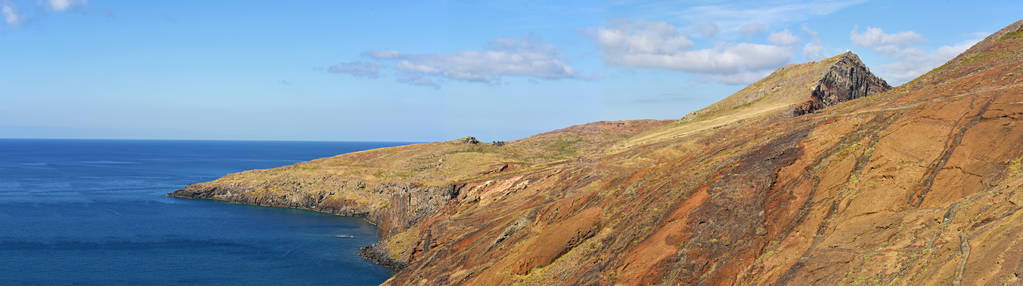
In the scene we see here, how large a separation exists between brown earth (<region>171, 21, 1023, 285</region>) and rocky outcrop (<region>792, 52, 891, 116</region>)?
27.4 feet

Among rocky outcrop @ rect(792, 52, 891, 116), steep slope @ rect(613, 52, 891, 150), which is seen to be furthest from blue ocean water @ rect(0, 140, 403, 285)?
rocky outcrop @ rect(792, 52, 891, 116)

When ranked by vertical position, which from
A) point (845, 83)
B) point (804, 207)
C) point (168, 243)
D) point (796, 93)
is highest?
point (845, 83)

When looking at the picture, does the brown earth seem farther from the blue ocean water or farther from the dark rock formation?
the dark rock formation

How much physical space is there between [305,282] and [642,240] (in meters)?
46.2

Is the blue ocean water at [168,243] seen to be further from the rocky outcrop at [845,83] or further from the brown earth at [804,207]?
the rocky outcrop at [845,83]

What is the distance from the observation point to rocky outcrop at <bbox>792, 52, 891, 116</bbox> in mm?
62812

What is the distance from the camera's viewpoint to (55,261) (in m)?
72.9

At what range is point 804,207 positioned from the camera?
2698cm

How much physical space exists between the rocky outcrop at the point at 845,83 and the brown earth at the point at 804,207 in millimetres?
8343

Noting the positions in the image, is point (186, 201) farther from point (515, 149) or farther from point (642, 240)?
point (642, 240)

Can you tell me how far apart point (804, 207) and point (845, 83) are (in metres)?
44.8

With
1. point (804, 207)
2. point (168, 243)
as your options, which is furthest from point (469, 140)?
point (804, 207)

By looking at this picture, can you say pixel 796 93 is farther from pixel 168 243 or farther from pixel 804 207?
pixel 168 243

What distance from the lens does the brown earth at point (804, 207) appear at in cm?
2075
